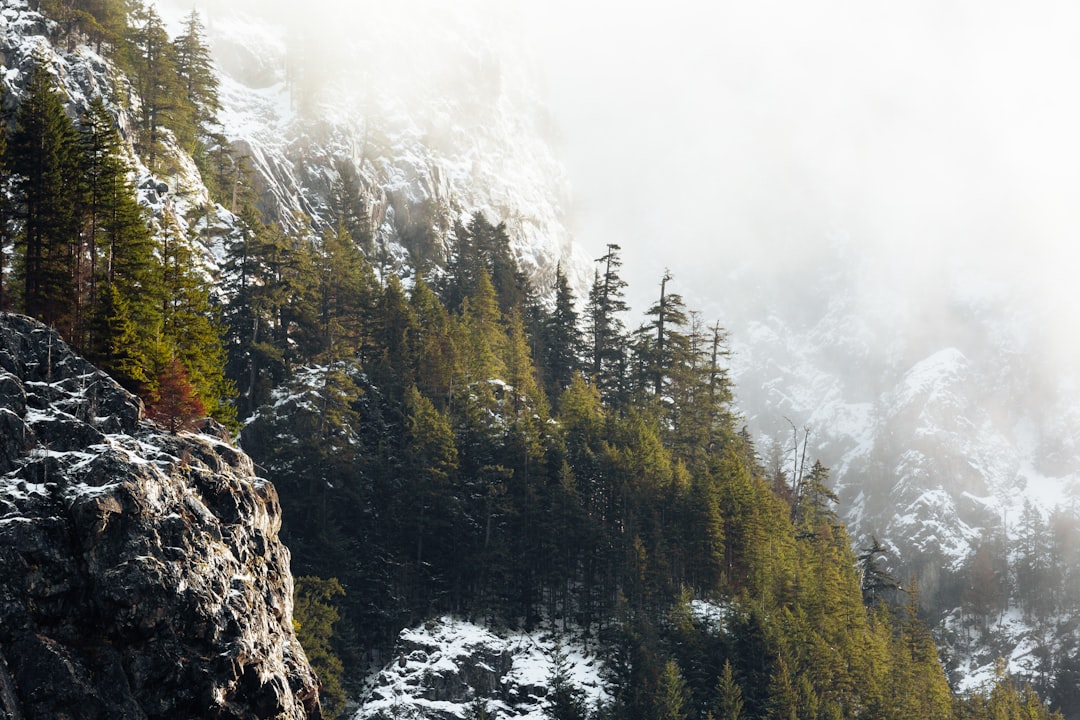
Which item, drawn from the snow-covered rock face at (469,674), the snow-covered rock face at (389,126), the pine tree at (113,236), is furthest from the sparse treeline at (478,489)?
the snow-covered rock face at (389,126)

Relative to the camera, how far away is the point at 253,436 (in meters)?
62.0

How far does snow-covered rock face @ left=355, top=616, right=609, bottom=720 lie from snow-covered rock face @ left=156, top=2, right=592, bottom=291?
1719 inches

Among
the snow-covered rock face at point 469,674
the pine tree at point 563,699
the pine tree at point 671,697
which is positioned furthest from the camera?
the pine tree at point 563,699

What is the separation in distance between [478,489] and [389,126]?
185 feet

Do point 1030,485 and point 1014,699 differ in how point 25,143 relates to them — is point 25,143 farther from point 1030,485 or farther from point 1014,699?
point 1030,485

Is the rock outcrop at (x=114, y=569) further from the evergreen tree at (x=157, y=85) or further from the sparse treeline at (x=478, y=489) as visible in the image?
the evergreen tree at (x=157, y=85)

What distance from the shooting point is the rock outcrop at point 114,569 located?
3059 cm

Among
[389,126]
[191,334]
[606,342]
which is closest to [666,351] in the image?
[606,342]

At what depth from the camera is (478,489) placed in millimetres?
64938

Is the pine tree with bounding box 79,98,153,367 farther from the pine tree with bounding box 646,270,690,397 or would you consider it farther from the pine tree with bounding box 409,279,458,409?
the pine tree with bounding box 646,270,690,397

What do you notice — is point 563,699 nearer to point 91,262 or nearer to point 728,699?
point 728,699

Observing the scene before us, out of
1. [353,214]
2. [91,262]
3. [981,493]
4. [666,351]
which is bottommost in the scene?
[91,262]

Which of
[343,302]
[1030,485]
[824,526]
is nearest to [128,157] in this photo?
[343,302]

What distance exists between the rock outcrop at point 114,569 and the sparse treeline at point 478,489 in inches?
364
